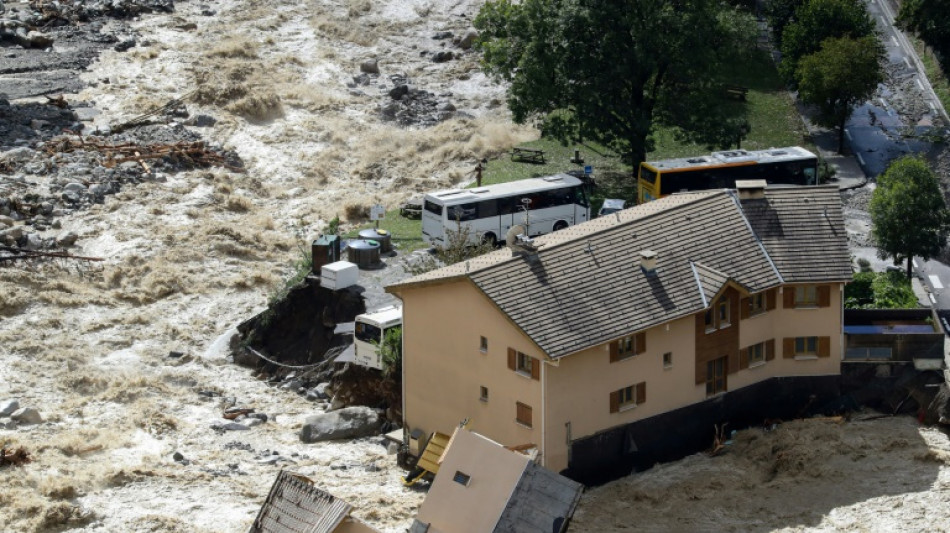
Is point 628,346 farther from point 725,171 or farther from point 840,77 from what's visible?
point 840,77

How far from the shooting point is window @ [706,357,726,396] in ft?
216

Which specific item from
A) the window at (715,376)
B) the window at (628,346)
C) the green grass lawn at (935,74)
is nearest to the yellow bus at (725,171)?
the window at (715,376)

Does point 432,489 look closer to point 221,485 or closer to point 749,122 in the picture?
point 221,485

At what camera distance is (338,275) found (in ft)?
246

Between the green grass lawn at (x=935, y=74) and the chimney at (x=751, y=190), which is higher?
the chimney at (x=751, y=190)

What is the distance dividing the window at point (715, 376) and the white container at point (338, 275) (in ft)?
56.0

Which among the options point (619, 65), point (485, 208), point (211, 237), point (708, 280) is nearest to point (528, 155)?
point (619, 65)

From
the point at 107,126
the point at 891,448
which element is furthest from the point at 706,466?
the point at 107,126

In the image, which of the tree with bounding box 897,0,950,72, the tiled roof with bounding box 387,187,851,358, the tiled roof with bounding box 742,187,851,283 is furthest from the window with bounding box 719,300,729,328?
the tree with bounding box 897,0,950,72

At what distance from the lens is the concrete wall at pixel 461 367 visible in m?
61.5

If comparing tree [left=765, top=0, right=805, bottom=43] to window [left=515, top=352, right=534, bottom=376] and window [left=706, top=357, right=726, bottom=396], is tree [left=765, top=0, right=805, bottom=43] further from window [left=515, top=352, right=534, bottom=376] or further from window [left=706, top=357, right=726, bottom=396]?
Result: window [left=515, top=352, right=534, bottom=376]

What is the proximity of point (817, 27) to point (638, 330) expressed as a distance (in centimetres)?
4086

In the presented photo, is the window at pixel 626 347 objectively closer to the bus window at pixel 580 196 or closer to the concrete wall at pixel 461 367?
the concrete wall at pixel 461 367

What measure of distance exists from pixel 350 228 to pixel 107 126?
20718 millimetres
